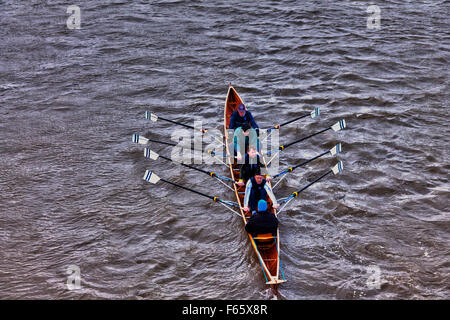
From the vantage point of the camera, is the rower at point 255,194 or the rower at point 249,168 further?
the rower at point 249,168

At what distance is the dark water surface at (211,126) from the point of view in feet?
41.0

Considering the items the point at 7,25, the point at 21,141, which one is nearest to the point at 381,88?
the point at 21,141

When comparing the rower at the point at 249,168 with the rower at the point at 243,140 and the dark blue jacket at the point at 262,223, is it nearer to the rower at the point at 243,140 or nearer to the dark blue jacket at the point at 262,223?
the rower at the point at 243,140

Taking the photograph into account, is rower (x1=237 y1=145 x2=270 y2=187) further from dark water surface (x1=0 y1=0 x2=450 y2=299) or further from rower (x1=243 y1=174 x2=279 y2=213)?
dark water surface (x1=0 y1=0 x2=450 y2=299)

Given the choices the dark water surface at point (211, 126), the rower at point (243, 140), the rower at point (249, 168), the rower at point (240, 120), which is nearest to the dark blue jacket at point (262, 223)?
the dark water surface at point (211, 126)

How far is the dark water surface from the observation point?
12.5 metres

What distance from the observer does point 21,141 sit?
18.6 m

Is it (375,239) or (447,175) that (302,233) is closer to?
(375,239)

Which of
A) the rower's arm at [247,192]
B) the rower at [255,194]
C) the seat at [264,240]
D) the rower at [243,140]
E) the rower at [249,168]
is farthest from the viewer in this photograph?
the rower at [243,140]

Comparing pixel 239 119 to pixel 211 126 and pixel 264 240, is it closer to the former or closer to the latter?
pixel 211 126

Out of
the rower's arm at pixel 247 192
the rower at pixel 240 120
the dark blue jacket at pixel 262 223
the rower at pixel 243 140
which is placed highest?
the rower at pixel 240 120

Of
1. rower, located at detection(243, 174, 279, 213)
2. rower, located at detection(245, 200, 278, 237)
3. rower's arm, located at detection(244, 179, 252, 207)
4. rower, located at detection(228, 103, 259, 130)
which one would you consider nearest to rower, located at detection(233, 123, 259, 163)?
rower, located at detection(228, 103, 259, 130)

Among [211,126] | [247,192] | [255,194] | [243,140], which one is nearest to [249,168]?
[247,192]
